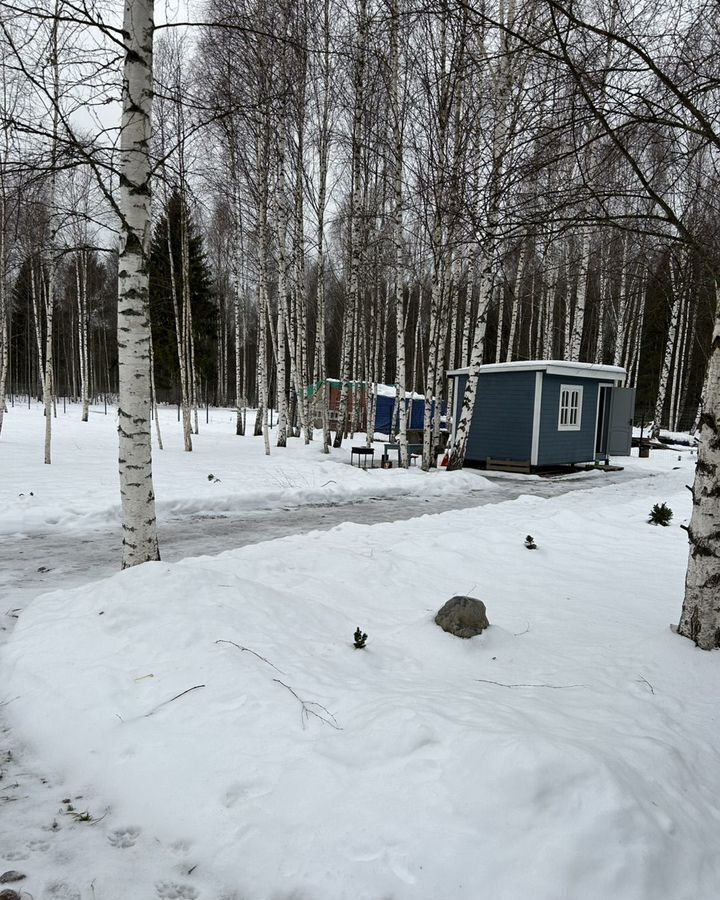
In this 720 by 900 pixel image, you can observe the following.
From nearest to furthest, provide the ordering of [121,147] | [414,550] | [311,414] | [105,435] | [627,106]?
[627,106]
[121,147]
[414,550]
[105,435]
[311,414]

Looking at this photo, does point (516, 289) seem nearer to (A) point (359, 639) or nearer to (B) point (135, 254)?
(B) point (135, 254)

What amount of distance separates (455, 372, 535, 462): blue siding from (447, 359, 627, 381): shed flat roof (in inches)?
10.7

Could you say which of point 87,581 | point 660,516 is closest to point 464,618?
point 87,581

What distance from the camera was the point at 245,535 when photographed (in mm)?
7637

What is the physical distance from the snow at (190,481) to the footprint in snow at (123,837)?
6116mm

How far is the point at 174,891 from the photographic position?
1.98 meters

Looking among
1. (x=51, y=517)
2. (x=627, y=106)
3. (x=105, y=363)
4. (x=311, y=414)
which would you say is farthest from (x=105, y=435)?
(x=105, y=363)

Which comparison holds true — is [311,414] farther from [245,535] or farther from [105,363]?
[105,363]

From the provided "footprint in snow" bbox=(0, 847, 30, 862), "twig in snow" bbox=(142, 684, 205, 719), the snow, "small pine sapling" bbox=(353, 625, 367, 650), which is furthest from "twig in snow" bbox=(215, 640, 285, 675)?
the snow

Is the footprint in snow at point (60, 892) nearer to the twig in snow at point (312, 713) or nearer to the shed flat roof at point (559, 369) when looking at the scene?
the twig in snow at point (312, 713)

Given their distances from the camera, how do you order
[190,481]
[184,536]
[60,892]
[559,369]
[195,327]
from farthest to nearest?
1. [195,327]
2. [559,369]
3. [190,481]
4. [184,536]
5. [60,892]

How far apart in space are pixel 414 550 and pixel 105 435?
14952 mm

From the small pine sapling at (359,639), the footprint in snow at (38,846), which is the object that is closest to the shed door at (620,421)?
the small pine sapling at (359,639)

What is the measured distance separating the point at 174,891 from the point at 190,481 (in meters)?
9.01
